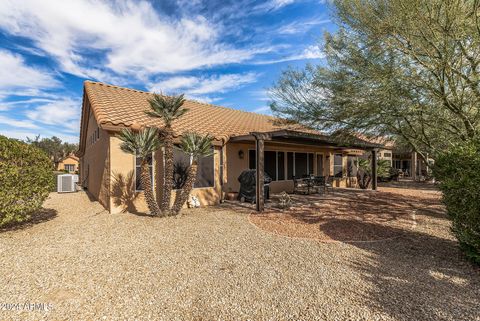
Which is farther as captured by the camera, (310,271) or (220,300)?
(310,271)

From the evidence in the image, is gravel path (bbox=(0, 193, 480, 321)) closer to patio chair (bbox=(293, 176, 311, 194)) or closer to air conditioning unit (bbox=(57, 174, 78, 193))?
patio chair (bbox=(293, 176, 311, 194))

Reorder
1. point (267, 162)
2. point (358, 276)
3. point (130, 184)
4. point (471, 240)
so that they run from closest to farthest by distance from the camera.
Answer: point (358, 276)
point (471, 240)
point (130, 184)
point (267, 162)

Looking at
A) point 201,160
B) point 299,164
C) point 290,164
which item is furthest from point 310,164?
point 201,160

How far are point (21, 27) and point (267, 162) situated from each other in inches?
485

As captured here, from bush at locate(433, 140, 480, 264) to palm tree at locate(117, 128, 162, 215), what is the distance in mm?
7610

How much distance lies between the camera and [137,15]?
9852 mm

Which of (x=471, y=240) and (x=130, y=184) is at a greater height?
(x=130, y=184)

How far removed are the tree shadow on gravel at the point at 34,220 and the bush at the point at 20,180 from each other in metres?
0.32

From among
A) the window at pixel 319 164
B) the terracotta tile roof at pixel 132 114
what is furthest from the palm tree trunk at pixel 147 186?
the window at pixel 319 164

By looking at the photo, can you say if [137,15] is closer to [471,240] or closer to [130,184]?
[130,184]

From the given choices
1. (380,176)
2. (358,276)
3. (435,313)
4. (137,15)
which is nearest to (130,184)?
(137,15)

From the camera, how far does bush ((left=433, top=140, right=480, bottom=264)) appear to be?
13.5 feet

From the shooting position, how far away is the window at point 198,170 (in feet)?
31.9

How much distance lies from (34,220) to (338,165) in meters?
18.4
